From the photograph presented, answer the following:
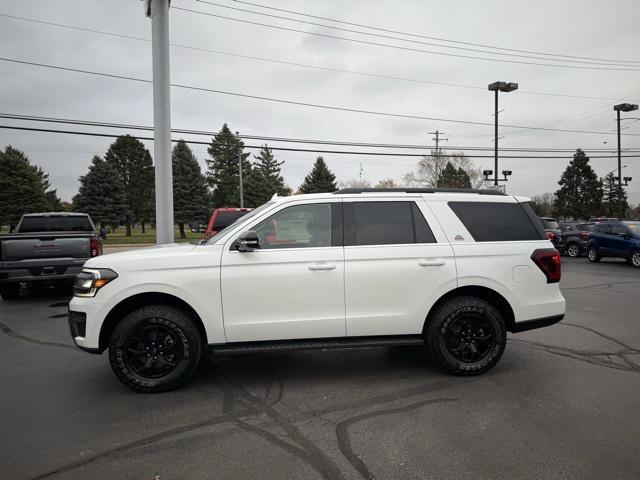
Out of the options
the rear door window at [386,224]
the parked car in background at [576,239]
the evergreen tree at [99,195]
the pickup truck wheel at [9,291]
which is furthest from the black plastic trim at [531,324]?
the evergreen tree at [99,195]

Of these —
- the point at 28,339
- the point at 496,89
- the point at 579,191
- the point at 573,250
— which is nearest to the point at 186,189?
the point at 496,89

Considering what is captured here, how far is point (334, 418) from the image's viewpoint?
11.1 ft

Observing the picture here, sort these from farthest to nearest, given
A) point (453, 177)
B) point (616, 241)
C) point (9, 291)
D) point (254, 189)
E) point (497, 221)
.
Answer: point (453, 177) → point (254, 189) → point (616, 241) → point (9, 291) → point (497, 221)

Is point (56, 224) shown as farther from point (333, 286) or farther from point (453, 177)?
point (453, 177)

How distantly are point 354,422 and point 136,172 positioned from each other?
60.0 m

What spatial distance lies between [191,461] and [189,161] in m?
44.5

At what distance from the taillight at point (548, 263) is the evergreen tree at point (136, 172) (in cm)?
5689

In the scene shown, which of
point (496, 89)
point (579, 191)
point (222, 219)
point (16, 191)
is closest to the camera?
point (222, 219)

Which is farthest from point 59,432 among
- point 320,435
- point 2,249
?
point 2,249

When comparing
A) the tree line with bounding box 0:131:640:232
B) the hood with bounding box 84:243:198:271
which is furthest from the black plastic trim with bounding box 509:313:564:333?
the tree line with bounding box 0:131:640:232

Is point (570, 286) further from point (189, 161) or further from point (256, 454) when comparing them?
point (189, 161)

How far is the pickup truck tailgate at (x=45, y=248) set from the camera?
824 cm

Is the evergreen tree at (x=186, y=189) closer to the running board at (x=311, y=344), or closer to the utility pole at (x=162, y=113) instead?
the utility pole at (x=162, y=113)

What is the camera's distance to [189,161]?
44.1 metres
